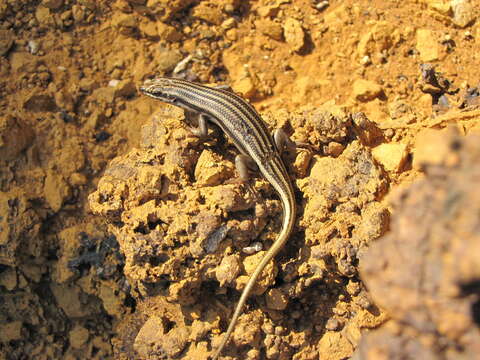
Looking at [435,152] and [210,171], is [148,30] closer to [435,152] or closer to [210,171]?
[210,171]

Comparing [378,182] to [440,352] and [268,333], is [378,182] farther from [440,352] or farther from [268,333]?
[440,352]

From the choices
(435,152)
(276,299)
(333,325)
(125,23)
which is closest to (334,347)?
(333,325)

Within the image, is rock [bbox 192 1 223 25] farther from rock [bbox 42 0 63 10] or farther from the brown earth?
rock [bbox 42 0 63 10]

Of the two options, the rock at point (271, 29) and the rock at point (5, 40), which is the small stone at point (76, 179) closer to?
the rock at point (5, 40)

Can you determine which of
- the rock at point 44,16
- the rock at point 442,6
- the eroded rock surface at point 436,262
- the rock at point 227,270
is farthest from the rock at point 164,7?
the eroded rock surface at point 436,262

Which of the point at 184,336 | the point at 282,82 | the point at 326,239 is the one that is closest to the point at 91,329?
the point at 184,336
